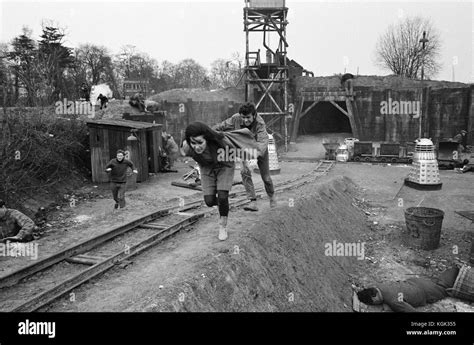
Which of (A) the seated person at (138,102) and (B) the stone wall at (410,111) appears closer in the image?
(A) the seated person at (138,102)

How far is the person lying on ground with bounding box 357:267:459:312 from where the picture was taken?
750 cm

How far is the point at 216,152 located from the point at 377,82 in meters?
29.6

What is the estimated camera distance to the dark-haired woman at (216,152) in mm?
5766

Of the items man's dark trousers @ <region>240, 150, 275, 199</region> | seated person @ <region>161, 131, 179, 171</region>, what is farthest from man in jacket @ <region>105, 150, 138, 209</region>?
seated person @ <region>161, 131, 179, 171</region>

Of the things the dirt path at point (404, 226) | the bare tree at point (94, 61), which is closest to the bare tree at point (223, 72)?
the bare tree at point (94, 61)

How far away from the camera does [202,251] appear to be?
612 cm

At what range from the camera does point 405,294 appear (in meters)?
7.75

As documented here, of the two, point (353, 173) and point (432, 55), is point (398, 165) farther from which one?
point (432, 55)

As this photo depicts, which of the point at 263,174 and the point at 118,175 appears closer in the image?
the point at 263,174

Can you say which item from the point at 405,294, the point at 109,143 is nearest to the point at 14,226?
the point at 109,143

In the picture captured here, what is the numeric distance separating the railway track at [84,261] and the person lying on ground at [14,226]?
7.17ft

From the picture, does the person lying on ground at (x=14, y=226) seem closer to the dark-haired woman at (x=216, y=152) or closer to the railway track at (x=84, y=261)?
the railway track at (x=84, y=261)

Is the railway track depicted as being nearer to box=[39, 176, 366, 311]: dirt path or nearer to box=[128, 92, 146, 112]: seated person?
box=[39, 176, 366, 311]: dirt path

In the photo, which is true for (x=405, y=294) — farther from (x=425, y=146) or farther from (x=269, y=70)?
(x=269, y=70)
